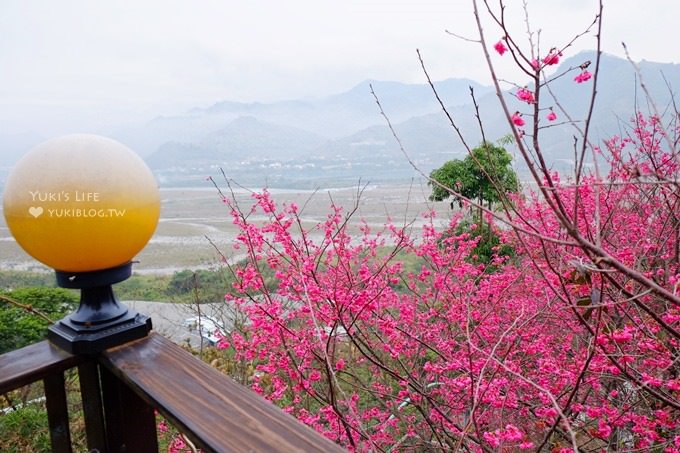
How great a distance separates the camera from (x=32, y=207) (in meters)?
0.90

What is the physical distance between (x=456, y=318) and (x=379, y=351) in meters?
1.48

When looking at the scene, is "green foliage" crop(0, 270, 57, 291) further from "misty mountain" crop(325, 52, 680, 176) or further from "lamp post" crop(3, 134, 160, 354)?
"lamp post" crop(3, 134, 160, 354)

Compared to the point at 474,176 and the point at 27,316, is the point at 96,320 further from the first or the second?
the point at 474,176

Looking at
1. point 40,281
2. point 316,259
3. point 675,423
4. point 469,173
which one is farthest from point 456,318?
point 40,281

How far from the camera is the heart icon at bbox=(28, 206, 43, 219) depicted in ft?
2.93

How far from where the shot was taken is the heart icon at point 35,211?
35.2 inches

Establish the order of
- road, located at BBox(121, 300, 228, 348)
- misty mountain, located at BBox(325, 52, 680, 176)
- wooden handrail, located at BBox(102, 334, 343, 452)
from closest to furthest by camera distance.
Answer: wooden handrail, located at BBox(102, 334, 343, 452) → misty mountain, located at BBox(325, 52, 680, 176) → road, located at BBox(121, 300, 228, 348)

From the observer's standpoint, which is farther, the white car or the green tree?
the green tree

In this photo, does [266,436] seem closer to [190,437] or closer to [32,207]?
[190,437]

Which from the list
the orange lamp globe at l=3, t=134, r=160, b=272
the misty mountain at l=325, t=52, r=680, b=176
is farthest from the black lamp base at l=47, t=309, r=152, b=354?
the misty mountain at l=325, t=52, r=680, b=176

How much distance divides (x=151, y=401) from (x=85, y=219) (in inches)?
16.1

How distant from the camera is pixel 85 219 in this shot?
90 centimetres

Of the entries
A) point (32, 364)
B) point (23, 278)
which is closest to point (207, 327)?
point (32, 364)

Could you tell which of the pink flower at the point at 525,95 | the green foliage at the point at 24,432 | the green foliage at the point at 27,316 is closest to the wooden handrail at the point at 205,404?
the pink flower at the point at 525,95
